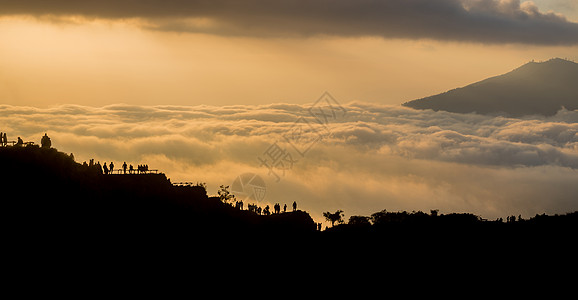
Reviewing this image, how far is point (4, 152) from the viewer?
157 meters

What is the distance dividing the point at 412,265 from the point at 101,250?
8198cm

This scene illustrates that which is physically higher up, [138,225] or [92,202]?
[92,202]

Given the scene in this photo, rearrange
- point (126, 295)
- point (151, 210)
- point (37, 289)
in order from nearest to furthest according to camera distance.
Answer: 1. point (37, 289)
2. point (126, 295)
3. point (151, 210)

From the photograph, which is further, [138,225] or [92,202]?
[138,225]

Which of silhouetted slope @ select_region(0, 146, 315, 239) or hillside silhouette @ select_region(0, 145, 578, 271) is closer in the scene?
hillside silhouette @ select_region(0, 145, 578, 271)

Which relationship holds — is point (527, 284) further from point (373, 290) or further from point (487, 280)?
point (373, 290)

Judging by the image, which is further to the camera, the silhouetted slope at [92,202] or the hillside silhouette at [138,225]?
the silhouetted slope at [92,202]

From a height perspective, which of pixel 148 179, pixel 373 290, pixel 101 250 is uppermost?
pixel 148 179

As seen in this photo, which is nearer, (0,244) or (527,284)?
(0,244)

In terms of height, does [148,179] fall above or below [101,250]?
above

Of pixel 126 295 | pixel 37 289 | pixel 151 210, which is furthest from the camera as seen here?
pixel 151 210

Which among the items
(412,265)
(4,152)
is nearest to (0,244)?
(4,152)

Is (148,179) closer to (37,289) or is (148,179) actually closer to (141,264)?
(141,264)

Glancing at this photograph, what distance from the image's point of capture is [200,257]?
164 meters
